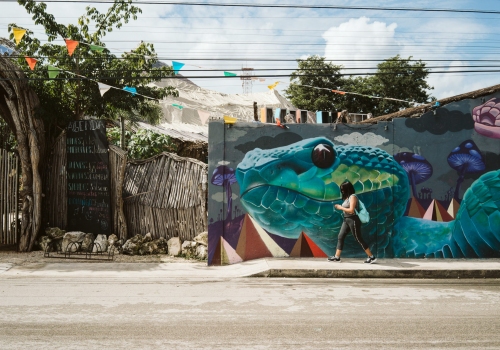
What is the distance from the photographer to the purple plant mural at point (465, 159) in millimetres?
9391

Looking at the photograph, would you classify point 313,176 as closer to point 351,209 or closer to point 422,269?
point 351,209

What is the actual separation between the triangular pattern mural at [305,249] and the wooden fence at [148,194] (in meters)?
2.06

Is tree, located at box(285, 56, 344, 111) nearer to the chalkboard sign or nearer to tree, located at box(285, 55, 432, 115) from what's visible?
tree, located at box(285, 55, 432, 115)

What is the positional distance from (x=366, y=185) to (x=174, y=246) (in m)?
4.25

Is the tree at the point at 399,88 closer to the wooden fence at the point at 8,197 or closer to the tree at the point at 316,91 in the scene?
the tree at the point at 316,91

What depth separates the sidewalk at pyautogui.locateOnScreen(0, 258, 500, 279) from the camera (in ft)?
27.1

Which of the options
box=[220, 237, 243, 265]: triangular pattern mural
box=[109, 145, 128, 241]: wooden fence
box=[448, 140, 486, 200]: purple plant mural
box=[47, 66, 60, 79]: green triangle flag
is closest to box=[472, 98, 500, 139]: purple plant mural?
box=[448, 140, 486, 200]: purple plant mural

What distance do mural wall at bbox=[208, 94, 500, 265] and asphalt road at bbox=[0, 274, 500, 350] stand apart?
1.39 metres

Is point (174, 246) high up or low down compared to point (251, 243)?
down

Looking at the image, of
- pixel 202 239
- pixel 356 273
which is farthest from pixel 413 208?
pixel 202 239

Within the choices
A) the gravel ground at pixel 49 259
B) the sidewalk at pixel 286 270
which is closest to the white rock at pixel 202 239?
the gravel ground at pixel 49 259

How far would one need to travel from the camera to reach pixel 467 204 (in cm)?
938

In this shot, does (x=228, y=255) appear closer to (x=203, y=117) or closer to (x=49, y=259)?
(x=49, y=259)

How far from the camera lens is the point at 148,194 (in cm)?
1050
